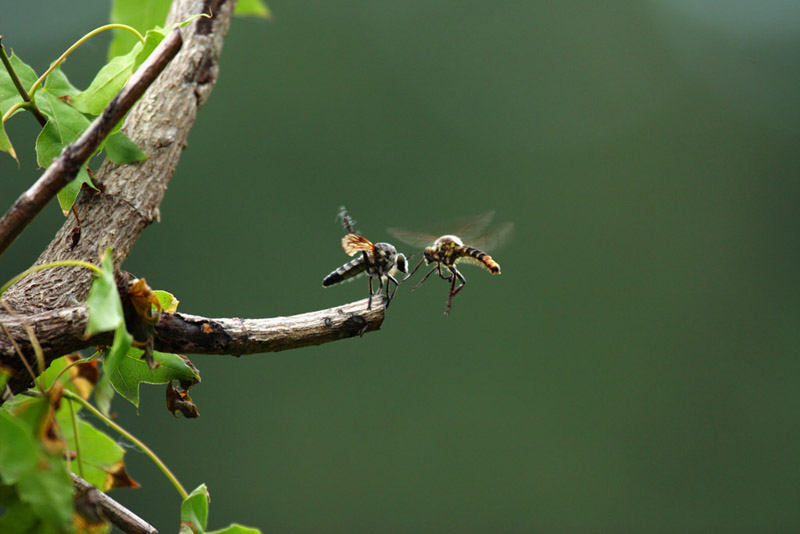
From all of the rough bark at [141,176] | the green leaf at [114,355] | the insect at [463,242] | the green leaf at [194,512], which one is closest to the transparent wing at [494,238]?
the insect at [463,242]

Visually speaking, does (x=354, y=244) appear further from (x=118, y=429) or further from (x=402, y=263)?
(x=118, y=429)

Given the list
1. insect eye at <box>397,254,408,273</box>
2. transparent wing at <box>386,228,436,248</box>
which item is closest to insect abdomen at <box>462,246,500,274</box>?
transparent wing at <box>386,228,436,248</box>

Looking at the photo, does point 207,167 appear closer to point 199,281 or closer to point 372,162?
point 199,281

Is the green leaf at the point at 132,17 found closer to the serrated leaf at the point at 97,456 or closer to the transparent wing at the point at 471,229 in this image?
the serrated leaf at the point at 97,456

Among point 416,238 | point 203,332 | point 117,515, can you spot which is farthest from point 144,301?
point 416,238

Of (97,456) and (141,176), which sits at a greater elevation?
(141,176)
